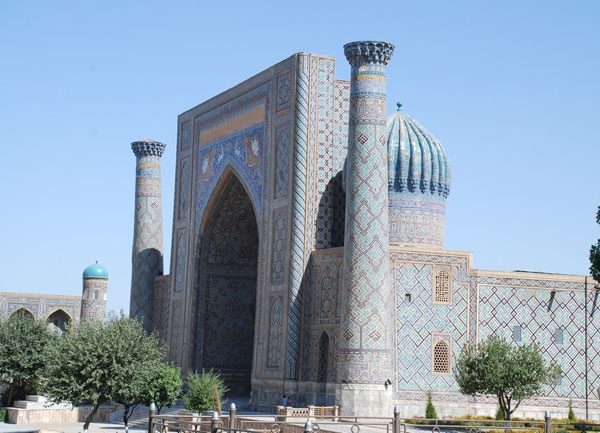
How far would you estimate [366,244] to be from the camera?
18375 mm

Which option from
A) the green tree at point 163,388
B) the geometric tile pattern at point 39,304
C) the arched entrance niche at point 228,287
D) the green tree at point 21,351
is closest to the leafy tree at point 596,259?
the green tree at point 163,388

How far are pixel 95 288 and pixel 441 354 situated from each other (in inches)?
707

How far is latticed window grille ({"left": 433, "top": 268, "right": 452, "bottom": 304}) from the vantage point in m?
19.8

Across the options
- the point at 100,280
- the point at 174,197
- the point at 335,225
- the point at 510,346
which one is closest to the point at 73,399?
the point at 335,225

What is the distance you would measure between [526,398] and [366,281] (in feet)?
13.7

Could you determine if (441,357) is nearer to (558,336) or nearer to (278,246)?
(558,336)

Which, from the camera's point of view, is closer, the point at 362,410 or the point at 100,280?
the point at 362,410

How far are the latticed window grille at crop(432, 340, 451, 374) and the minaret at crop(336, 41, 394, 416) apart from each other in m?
1.13

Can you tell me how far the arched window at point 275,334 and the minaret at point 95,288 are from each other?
46.8ft

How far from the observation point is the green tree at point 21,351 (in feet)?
80.7

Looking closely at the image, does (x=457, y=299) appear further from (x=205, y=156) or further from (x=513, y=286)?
(x=205, y=156)

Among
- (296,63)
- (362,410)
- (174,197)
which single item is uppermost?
(296,63)

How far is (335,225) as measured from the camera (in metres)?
21.0

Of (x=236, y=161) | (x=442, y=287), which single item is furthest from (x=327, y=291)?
(x=236, y=161)
